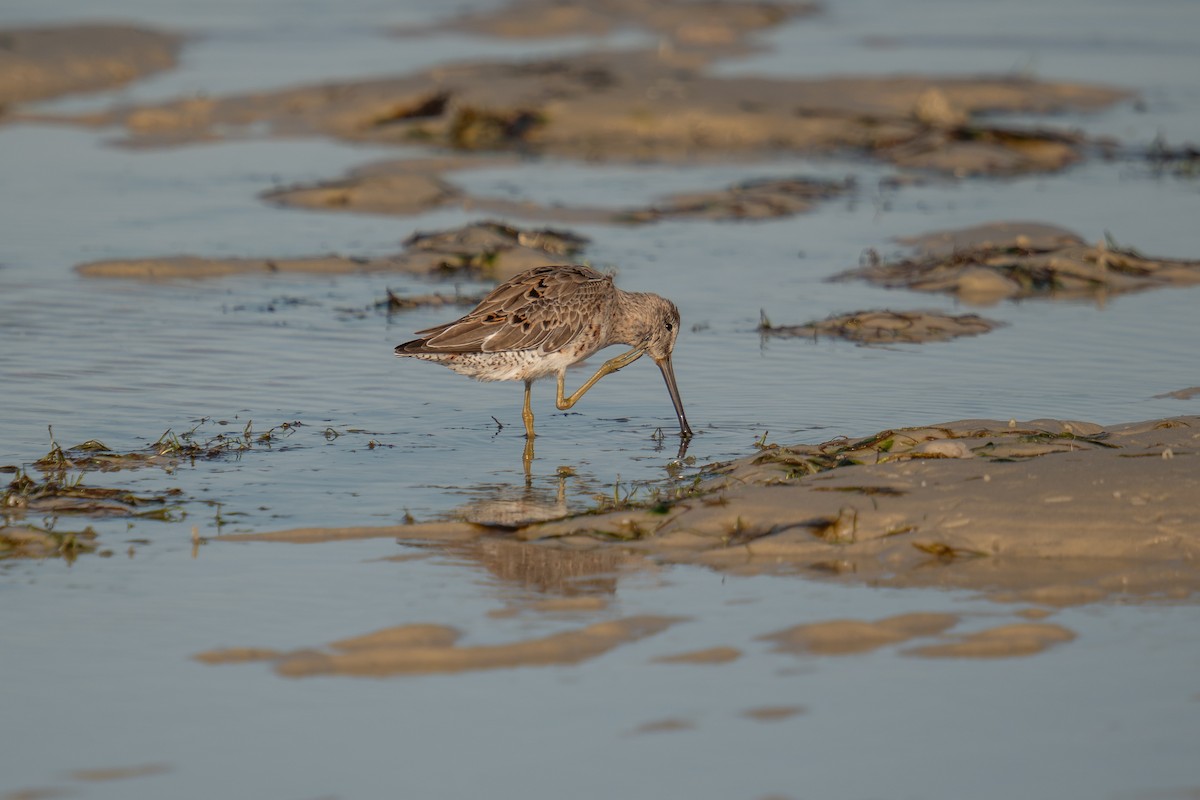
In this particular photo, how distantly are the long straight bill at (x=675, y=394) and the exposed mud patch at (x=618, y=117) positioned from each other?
935 centimetres

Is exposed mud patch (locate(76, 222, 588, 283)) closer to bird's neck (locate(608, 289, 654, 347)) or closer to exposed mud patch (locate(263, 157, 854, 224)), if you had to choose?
exposed mud patch (locate(263, 157, 854, 224))

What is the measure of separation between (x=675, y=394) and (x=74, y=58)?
59.1ft

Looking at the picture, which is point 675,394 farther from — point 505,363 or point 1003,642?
point 1003,642

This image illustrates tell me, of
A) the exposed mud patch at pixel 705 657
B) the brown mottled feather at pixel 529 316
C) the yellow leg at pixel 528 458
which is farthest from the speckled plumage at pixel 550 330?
the exposed mud patch at pixel 705 657

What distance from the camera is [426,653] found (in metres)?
5.56

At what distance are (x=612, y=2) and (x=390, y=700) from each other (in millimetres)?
29240

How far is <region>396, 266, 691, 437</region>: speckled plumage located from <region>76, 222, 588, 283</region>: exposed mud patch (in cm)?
340

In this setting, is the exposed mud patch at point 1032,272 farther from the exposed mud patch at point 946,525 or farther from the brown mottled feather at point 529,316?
the exposed mud patch at point 946,525

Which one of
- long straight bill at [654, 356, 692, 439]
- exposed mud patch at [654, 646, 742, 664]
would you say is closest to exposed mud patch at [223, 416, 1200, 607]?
exposed mud patch at [654, 646, 742, 664]

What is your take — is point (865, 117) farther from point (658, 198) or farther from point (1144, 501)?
point (1144, 501)

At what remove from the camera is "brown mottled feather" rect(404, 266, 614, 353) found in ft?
29.5

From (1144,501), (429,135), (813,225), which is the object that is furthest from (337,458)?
(429,135)

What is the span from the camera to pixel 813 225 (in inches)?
605

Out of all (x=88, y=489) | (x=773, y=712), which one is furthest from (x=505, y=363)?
(x=773, y=712)
